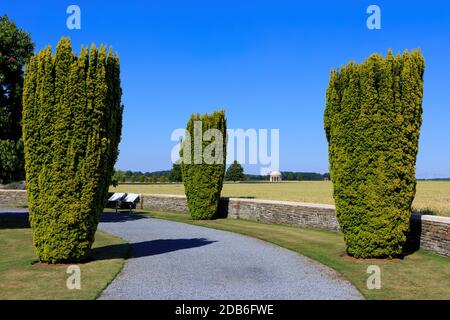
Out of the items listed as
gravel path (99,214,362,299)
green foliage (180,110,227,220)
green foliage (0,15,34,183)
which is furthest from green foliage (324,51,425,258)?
green foliage (0,15,34,183)

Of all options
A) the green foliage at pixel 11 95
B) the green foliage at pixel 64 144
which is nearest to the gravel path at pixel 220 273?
the green foliage at pixel 64 144

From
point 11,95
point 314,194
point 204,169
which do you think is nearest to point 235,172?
point 314,194

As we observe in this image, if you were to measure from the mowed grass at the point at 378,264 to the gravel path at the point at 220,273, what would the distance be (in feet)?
1.32

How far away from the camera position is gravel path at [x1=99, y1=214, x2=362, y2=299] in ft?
24.7

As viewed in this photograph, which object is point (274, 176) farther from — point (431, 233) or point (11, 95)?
point (431, 233)

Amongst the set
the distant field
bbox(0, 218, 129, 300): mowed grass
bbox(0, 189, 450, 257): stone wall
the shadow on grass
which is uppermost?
bbox(0, 189, 450, 257): stone wall

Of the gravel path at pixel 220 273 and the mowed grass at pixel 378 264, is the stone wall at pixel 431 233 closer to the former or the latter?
the mowed grass at pixel 378 264

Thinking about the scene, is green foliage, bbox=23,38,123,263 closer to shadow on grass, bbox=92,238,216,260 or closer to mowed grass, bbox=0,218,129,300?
mowed grass, bbox=0,218,129,300

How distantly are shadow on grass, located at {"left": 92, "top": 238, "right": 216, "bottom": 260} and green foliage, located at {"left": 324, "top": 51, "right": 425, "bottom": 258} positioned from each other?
4980 millimetres

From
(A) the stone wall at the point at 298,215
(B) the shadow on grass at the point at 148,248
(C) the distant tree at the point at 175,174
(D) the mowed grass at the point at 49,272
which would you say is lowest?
(B) the shadow on grass at the point at 148,248

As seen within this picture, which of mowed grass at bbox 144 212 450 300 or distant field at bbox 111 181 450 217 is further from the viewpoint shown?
distant field at bbox 111 181 450 217

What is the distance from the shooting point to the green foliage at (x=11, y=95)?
17766 mm

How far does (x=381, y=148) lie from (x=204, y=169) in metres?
11.2
